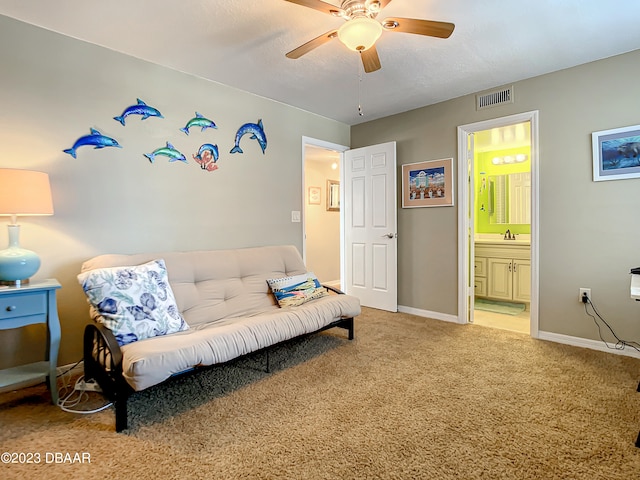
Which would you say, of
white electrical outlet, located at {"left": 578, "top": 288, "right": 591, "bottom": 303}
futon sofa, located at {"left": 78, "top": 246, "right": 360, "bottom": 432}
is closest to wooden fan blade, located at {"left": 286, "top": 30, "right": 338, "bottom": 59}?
futon sofa, located at {"left": 78, "top": 246, "right": 360, "bottom": 432}

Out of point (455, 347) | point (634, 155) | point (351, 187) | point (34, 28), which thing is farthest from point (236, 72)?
point (634, 155)

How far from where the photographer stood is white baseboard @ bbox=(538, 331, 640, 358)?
8.72 feet

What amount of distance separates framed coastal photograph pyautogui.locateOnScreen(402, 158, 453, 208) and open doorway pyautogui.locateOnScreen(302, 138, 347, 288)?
1807 mm

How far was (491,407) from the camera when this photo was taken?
6.28ft

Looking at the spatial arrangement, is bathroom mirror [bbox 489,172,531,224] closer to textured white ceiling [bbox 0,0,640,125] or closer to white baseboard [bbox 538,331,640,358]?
textured white ceiling [bbox 0,0,640,125]

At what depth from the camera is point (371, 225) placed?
4.18 m

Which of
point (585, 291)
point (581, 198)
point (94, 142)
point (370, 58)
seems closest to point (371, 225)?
point (581, 198)

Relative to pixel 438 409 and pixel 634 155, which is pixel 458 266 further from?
pixel 438 409

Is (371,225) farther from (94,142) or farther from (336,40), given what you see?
(94,142)

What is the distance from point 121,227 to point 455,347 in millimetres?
2901

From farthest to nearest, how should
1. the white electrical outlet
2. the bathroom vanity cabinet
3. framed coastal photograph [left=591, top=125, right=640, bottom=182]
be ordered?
the bathroom vanity cabinet, the white electrical outlet, framed coastal photograph [left=591, top=125, right=640, bottom=182]

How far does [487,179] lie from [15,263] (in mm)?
5470

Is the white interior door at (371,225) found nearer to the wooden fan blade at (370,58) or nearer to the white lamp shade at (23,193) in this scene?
the wooden fan blade at (370,58)

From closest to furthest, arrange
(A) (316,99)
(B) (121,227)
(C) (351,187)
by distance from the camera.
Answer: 1. (B) (121,227)
2. (A) (316,99)
3. (C) (351,187)
